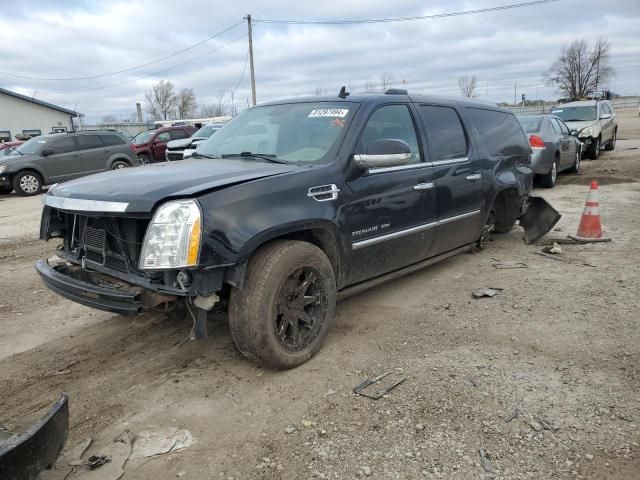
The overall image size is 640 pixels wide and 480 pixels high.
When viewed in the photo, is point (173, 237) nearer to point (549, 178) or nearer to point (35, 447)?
point (35, 447)

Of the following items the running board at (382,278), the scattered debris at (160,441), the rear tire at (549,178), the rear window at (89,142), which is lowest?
the scattered debris at (160,441)

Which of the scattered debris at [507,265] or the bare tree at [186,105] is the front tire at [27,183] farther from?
the bare tree at [186,105]

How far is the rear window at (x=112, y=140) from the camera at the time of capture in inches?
601

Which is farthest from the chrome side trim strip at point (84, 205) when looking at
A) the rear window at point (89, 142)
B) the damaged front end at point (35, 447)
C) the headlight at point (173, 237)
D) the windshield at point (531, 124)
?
the rear window at point (89, 142)

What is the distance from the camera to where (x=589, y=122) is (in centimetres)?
1559

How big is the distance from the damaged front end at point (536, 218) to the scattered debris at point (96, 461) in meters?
5.44

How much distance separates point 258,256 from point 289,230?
0.83ft

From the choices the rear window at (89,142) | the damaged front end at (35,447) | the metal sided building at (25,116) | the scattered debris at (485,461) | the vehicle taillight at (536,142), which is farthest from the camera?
the metal sided building at (25,116)

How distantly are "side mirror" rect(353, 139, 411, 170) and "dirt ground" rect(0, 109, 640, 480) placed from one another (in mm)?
1292

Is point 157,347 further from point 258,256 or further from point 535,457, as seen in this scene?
point 535,457

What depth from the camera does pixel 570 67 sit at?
70.6m

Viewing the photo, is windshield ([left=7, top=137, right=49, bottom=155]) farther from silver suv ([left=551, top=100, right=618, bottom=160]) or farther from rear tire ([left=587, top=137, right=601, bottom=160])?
rear tire ([left=587, top=137, right=601, bottom=160])

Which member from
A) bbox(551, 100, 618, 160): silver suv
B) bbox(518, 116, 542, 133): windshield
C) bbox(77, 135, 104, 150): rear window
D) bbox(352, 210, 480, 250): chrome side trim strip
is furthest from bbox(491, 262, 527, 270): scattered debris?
bbox(77, 135, 104, 150): rear window

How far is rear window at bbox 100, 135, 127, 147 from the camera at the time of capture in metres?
15.3
